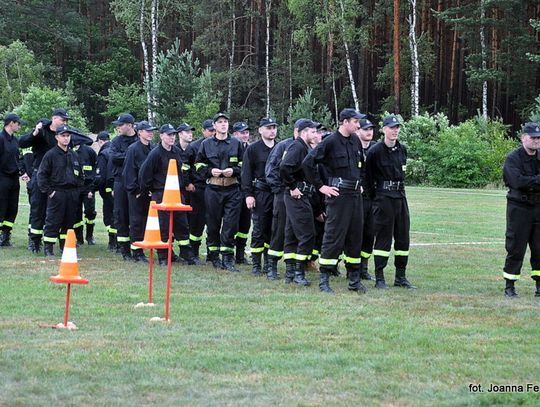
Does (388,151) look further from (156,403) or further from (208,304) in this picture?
(156,403)

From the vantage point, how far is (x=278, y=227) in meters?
14.2

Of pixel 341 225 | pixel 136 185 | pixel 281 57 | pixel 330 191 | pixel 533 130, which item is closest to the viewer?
pixel 533 130

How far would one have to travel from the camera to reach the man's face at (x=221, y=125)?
601 inches

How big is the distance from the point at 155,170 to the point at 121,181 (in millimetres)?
1382

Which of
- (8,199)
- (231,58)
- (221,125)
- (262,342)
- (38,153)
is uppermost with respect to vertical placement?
(231,58)

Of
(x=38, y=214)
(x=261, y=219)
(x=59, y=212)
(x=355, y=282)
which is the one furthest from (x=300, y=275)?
(x=38, y=214)

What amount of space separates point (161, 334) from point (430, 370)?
8.70 feet

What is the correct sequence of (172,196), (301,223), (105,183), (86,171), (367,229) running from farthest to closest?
(105,183)
(86,171)
(367,229)
(301,223)
(172,196)

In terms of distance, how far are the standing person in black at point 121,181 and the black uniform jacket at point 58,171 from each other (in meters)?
0.77

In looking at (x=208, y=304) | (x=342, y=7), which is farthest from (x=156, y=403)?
(x=342, y=7)

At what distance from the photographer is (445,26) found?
6544cm

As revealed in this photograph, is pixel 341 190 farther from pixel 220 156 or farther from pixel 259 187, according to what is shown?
pixel 220 156

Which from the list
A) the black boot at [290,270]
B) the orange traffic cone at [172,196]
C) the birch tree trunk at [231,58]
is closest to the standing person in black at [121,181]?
the black boot at [290,270]

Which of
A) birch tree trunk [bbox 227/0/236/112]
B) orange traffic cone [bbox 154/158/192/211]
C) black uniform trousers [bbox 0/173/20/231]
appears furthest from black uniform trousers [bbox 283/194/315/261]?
birch tree trunk [bbox 227/0/236/112]
